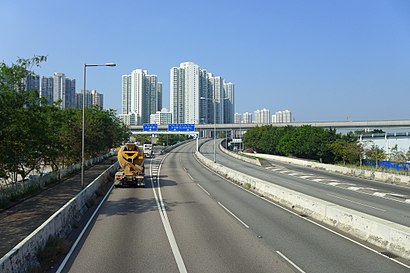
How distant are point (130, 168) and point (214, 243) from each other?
18.2m

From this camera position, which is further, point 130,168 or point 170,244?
point 130,168

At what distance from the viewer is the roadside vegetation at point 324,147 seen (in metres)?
56.5

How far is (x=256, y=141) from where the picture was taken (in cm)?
11262

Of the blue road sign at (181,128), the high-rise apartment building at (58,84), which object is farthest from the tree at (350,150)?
the high-rise apartment building at (58,84)

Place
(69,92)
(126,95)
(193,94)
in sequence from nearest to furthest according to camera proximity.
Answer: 1. (69,92)
2. (193,94)
3. (126,95)

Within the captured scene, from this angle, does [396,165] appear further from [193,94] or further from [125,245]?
[193,94]

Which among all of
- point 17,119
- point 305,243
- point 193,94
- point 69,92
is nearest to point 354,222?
point 305,243

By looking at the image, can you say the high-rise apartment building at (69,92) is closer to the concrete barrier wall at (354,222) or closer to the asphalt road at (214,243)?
the asphalt road at (214,243)

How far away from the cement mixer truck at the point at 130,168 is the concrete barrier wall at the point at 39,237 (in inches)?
393

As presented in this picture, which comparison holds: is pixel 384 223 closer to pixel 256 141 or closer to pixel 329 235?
pixel 329 235

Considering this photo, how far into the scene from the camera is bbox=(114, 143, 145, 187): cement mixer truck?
28.2 meters

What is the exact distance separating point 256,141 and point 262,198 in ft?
297

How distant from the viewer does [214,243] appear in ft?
38.1

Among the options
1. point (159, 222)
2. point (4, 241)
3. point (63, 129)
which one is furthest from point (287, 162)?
point (4, 241)
